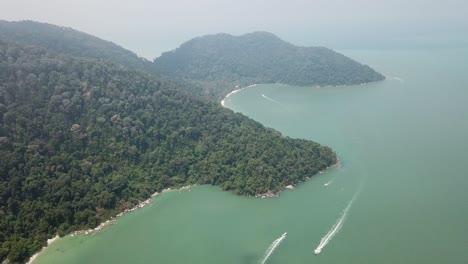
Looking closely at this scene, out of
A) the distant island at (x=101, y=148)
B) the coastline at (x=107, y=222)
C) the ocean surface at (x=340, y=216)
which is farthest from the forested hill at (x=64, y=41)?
the coastline at (x=107, y=222)

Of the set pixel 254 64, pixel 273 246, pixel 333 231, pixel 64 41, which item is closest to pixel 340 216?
pixel 333 231

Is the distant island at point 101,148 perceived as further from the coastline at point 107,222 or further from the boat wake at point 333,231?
the boat wake at point 333,231

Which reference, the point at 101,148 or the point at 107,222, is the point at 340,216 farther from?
the point at 101,148

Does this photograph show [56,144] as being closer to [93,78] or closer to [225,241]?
[93,78]

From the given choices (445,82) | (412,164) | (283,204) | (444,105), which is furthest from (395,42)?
(283,204)

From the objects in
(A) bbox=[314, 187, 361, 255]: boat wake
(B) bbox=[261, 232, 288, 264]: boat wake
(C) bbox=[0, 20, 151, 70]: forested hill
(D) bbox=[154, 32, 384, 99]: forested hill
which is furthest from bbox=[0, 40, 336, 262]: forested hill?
(D) bbox=[154, 32, 384, 99]: forested hill
